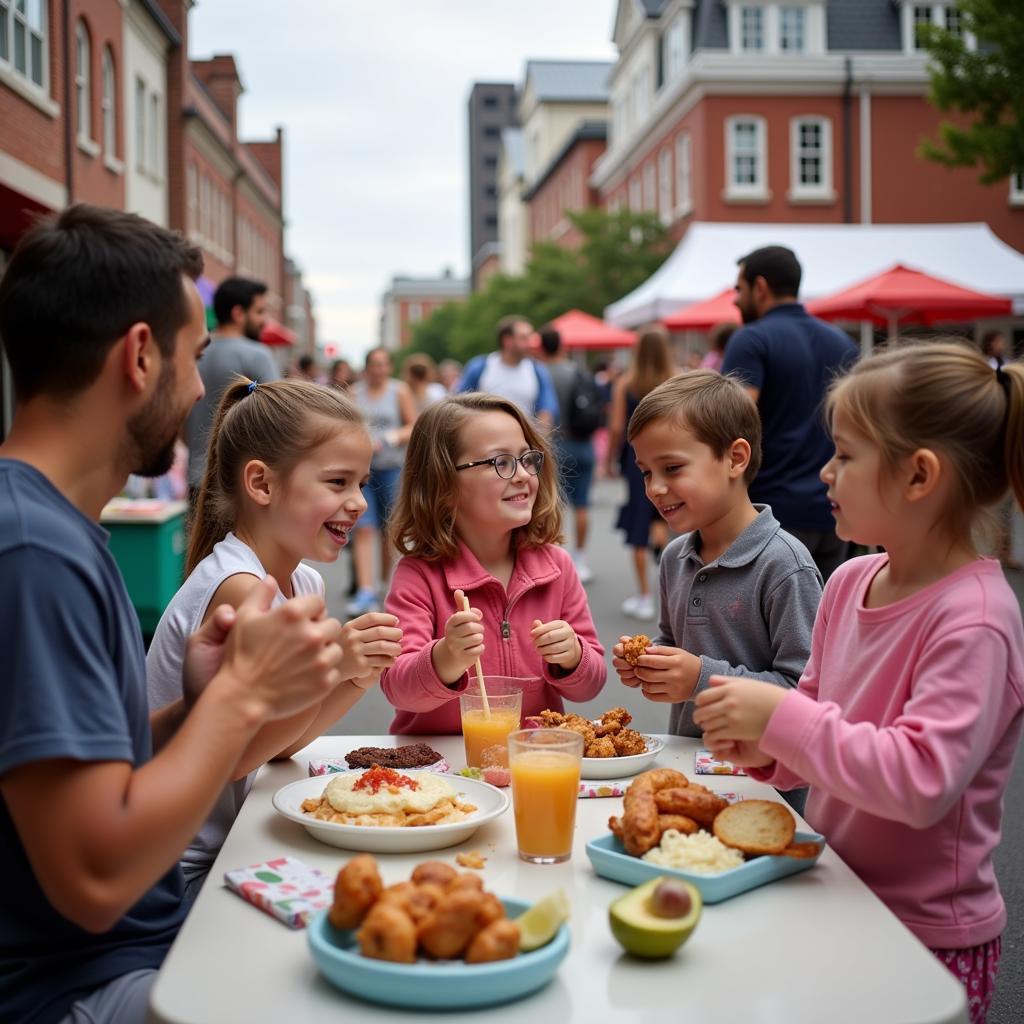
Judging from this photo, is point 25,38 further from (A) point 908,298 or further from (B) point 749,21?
(B) point 749,21

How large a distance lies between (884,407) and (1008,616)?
1.30ft

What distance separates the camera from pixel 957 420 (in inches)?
80.7

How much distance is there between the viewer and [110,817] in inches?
60.0

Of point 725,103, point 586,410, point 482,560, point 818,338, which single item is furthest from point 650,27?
point 482,560

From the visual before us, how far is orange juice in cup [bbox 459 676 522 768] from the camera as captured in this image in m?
2.46

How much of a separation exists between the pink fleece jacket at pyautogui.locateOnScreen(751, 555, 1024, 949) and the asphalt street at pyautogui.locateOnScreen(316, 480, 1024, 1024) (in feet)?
1.78

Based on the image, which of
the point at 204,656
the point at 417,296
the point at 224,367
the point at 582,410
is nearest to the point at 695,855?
the point at 204,656

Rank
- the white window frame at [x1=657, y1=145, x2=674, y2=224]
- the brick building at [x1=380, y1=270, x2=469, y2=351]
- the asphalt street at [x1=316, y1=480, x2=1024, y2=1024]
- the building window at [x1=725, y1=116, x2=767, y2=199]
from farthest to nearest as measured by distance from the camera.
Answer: the brick building at [x1=380, y1=270, x2=469, y2=351] → the white window frame at [x1=657, y1=145, x2=674, y2=224] → the building window at [x1=725, y1=116, x2=767, y2=199] → the asphalt street at [x1=316, y1=480, x2=1024, y2=1024]

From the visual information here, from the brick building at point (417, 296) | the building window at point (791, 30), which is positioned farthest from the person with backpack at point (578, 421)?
the brick building at point (417, 296)

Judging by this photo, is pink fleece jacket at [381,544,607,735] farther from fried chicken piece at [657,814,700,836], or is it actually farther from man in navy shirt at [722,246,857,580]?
man in navy shirt at [722,246,857,580]

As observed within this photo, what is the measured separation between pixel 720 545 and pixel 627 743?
0.85m

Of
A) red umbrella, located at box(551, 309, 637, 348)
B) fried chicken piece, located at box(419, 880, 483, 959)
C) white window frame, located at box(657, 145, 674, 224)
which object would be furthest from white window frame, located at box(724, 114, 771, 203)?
fried chicken piece, located at box(419, 880, 483, 959)

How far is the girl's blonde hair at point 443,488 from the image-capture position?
342cm

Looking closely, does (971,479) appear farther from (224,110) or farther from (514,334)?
(224,110)
